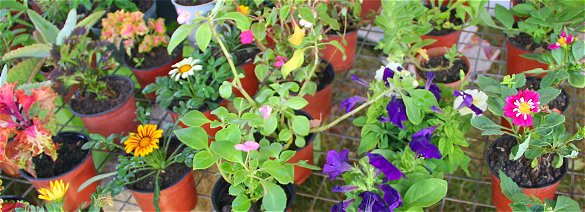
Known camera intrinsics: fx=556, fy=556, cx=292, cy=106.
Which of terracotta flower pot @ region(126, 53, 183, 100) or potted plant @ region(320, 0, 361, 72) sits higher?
potted plant @ region(320, 0, 361, 72)

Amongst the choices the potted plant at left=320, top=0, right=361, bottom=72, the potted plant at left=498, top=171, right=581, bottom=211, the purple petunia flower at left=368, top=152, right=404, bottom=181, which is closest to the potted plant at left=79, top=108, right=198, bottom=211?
the purple petunia flower at left=368, top=152, right=404, bottom=181

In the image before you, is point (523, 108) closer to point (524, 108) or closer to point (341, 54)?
point (524, 108)

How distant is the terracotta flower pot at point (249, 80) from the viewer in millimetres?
1840

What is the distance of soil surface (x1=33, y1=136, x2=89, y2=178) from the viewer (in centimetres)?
160

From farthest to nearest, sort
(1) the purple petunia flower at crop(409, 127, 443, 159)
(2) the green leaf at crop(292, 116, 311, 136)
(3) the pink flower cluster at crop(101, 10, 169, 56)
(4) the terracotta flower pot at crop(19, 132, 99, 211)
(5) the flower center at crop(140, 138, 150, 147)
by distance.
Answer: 1. (3) the pink flower cluster at crop(101, 10, 169, 56)
2. (4) the terracotta flower pot at crop(19, 132, 99, 211)
3. (5) the flower center at crop(140, 138, 150, 147)
4. (2) the green leaf at crop(292, 116, 311, 136)
5. (1) the purple petunia flower at crop(409, 127, 443, 159)

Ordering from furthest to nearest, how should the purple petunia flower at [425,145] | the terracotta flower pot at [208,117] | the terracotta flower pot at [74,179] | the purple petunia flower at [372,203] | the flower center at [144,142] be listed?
the terracotta flower pot at [208,117], the terracotta flower pot at [74,179], the flower center at [144,142], the purple petunia flower at [425,145], the purple petunia flower at [372,203]

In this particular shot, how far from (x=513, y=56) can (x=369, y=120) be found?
2.19ft

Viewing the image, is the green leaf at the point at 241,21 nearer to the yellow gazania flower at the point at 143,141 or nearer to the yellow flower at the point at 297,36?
the yellow flower at the point at 297,36

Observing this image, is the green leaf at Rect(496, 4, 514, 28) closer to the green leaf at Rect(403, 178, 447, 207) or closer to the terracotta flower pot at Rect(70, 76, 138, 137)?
the green leaf at Rect(403, 178, 447, 207)

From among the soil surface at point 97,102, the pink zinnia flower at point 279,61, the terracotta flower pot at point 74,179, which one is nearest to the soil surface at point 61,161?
the terracotta flower pot at point 74,179

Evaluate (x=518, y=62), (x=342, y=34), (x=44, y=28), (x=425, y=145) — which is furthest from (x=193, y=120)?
(x=518, y=62)

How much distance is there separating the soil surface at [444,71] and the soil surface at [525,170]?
36 cm

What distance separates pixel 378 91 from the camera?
1.37m

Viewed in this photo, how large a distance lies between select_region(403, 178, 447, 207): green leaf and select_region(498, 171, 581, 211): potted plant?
162 mm
